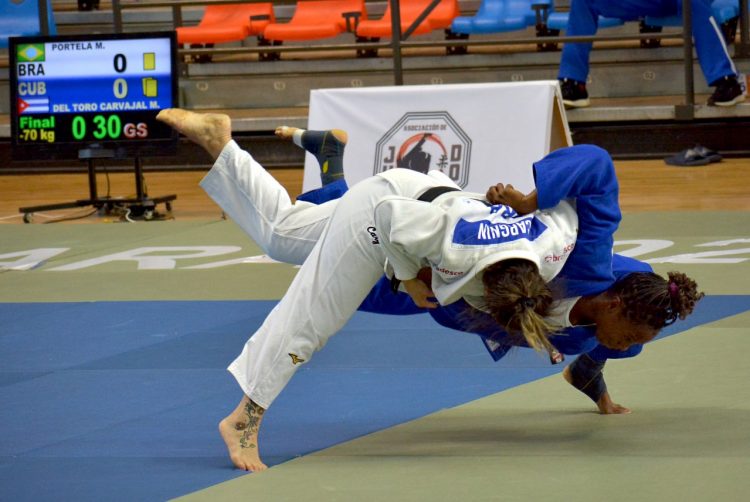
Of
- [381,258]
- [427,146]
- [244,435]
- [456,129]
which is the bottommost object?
[244,435]

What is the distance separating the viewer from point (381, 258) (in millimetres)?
3703

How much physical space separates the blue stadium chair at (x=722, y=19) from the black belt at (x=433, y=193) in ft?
21.8

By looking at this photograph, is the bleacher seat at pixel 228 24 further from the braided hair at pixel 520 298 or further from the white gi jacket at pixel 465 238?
the braided hair at pixel 520 298

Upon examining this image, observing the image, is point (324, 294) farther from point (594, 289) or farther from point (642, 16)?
point (642, 16)

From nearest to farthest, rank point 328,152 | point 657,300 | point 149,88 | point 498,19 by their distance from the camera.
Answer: point 657,300, point 328,152, point 149,88, point 498,19

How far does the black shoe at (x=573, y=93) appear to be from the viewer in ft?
33.4

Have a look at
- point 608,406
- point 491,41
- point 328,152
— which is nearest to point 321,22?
point 491,41

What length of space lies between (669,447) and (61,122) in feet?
20.2

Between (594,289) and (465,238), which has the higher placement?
(465,238)

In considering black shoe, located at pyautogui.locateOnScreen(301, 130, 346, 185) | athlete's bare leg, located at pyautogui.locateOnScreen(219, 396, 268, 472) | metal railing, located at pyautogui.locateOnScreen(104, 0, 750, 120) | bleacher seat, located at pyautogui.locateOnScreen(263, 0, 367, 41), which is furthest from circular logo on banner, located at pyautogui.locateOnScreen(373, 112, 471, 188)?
athlete's bare leg, located at pyautogui.locateOnScreen(219, 396, 268, 472)

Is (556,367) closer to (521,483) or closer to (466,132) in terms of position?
(521,483)

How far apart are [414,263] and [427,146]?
4.68 m

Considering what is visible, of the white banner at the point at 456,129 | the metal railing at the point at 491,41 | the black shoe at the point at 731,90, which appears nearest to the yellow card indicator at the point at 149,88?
the white banner at the point at 456,129

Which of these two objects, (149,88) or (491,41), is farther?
(491,41)
